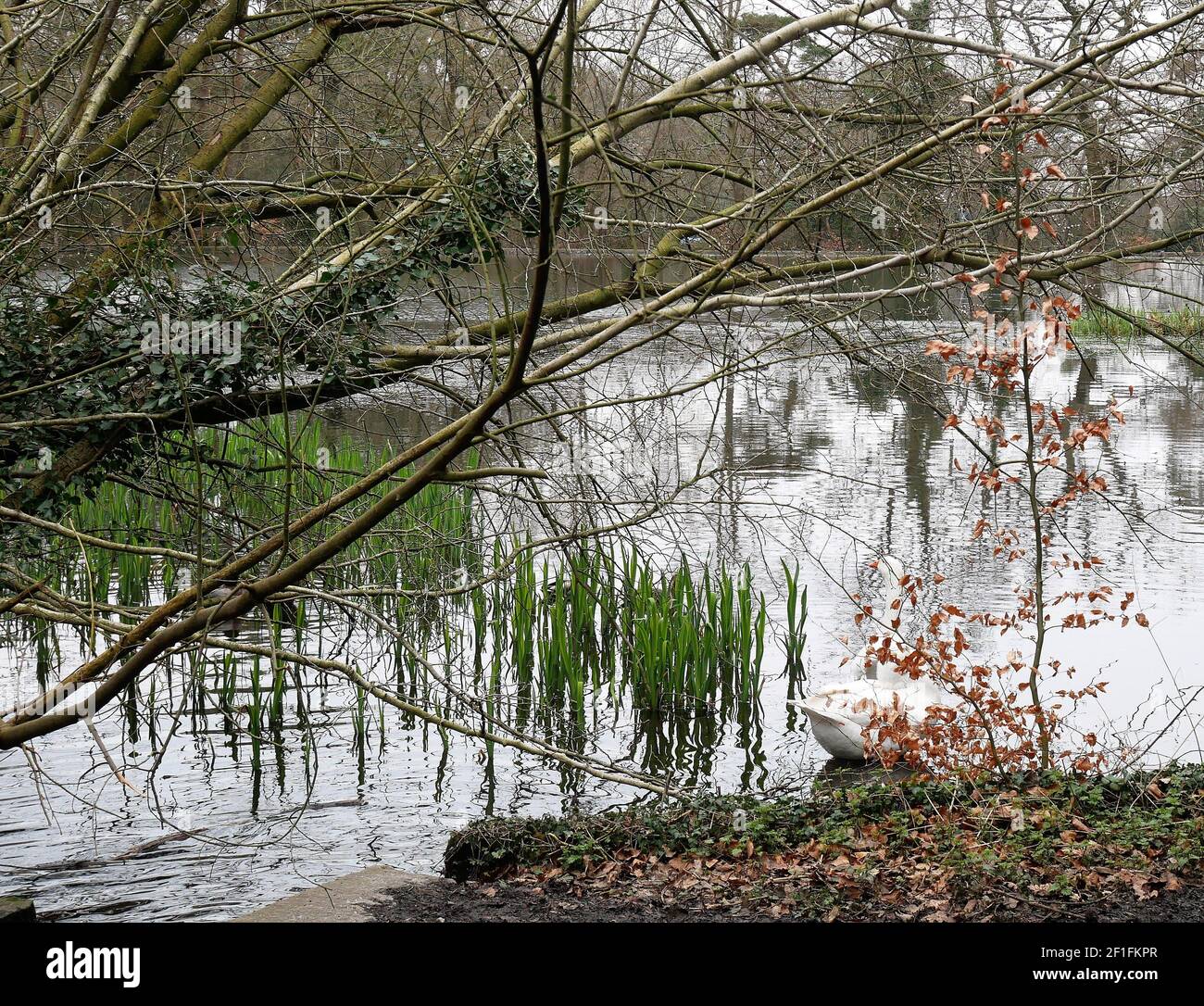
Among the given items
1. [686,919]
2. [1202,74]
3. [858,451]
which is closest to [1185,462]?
[858,451]

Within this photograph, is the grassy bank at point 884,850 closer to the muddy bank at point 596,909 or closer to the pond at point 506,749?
the muddy bank at point 596,909

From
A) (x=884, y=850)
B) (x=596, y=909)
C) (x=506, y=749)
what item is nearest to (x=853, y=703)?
(x=884, y=850)

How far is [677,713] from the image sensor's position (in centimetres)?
728

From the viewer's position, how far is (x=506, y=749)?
725 cm

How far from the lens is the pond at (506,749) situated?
17.0 ft

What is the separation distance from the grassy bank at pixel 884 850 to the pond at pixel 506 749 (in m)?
0.50

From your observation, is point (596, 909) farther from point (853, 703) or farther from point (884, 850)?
point (853, 703)

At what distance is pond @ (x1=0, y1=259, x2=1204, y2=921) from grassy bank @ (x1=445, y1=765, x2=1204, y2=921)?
0.50 metres

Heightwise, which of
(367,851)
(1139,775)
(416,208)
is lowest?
(367,851)

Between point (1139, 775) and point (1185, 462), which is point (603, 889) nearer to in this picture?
point (1139, 775)

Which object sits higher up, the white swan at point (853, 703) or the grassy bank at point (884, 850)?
the white swan at point (853, 703)

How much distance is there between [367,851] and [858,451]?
10.2m

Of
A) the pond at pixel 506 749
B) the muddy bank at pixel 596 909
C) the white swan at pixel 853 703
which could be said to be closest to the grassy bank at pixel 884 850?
the muddy bank at pixel 596 909

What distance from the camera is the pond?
5168 mm
